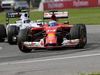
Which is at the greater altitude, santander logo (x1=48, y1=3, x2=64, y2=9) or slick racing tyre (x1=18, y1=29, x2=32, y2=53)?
slick racing tyre (x1=18, y1=29, x2=32, y2=53)

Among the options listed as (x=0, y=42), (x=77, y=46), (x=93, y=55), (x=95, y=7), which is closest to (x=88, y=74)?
(x=93, y=55)

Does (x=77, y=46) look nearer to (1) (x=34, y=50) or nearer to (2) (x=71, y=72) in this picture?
(1) (x=34, y=50)

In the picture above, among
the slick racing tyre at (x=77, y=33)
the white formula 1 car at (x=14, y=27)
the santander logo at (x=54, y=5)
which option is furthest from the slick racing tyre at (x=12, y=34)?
the santander logo at (x=54, y=5)

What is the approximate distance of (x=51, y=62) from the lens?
8.97 metres

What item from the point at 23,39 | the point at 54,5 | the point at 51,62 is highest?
the point at 23,39

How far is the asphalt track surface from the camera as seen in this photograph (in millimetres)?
7609

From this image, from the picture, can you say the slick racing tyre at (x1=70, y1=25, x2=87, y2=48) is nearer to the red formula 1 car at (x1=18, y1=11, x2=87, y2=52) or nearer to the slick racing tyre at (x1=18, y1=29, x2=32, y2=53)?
the red formula 1 car at (x1=18, y1=11, x2=87, y2=52)

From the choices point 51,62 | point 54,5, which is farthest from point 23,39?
point 54,5

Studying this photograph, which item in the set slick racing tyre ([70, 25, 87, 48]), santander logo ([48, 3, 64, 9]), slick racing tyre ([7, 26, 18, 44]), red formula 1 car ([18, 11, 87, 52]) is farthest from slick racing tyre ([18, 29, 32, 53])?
santander logo ([48, 3, 64, 9])

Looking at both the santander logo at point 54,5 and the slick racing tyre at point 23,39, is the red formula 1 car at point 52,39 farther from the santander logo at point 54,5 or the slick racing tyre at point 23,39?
the santander logo at point 54,5

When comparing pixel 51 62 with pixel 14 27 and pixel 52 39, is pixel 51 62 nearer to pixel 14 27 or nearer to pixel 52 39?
pixel 52 39

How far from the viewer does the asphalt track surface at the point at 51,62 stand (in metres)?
7.61

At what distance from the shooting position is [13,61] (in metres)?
9.41

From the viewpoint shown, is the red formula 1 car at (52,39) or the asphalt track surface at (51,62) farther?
the red formula 1 car at (52,39)
